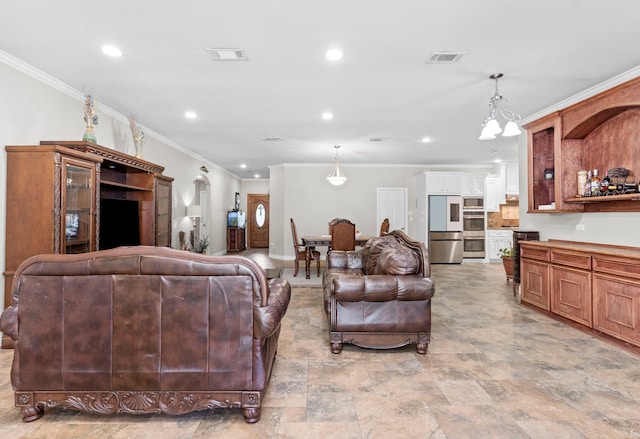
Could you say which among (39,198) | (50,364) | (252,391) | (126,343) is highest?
(39,198)

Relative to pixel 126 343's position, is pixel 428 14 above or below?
above

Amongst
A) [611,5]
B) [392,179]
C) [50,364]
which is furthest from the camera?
[392,179]

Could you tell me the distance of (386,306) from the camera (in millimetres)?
2818

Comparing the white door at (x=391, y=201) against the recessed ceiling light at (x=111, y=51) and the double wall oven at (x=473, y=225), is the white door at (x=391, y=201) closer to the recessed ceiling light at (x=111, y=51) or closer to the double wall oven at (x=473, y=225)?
the double wall oven at (x=473, y=225)

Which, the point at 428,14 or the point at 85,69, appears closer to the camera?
the point at 428,14

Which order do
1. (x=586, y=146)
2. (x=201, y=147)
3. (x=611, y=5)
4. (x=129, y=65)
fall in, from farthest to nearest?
(x=201, y=147), (x=586, y=146), (x=129, y=65), (x=611, y=5)

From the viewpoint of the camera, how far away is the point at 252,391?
186 cm

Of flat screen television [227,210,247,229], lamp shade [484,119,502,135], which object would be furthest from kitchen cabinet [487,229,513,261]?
flat screen television [227,210,247,229]

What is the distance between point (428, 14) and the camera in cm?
232

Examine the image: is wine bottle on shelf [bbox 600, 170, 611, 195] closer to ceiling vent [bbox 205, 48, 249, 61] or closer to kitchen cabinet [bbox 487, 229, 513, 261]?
ceiling vent [bbox 205, 48, 249, 61]

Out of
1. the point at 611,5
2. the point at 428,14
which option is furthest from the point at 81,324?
the point at 611,5

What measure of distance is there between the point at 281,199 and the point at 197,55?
5.90 meters

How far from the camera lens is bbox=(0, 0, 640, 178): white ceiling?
2.30 metres

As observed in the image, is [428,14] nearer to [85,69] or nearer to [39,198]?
[85,69]
